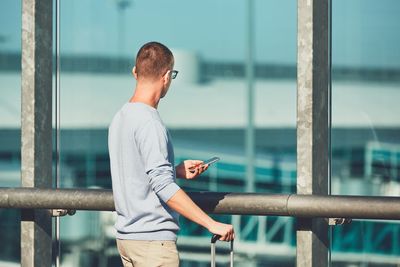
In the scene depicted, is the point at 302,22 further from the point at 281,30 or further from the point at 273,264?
the point at 273,264

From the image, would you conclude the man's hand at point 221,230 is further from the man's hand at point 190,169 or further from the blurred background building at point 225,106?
the blurred background building at point 225,106

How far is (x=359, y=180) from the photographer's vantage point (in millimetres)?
5840

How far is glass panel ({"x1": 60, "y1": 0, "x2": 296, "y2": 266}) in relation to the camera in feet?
19.7

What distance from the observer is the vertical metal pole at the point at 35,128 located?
17.6 ft

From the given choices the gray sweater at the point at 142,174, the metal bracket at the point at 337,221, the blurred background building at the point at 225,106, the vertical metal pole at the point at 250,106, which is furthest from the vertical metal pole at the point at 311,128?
the vertical metal pole at the point at 250,106

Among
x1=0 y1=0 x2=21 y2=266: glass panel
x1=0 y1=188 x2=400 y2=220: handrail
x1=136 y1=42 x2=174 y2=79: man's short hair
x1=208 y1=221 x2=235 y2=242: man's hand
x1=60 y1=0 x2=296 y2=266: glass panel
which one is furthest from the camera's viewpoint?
x1=0 y1=0 x2=21 y2=266: glass panel

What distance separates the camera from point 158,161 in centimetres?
449

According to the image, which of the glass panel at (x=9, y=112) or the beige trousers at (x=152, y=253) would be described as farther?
the glass panel at (x=9, y=112)

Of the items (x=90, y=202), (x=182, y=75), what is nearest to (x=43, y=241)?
(x=90, y=202)

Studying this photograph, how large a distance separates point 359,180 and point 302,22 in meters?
1.18

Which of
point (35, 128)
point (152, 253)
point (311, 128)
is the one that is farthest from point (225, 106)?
point (152, 253)

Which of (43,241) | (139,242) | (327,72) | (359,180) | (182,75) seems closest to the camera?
(139,242)

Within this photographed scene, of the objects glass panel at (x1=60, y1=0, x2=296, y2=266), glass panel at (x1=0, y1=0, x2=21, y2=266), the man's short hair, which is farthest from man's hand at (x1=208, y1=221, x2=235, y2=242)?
glass panel at (x1=0, y1=0, x2=21, y2=266)

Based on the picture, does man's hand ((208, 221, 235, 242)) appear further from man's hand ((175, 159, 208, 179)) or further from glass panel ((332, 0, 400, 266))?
glass panel ((332, 0, 400, 266))
